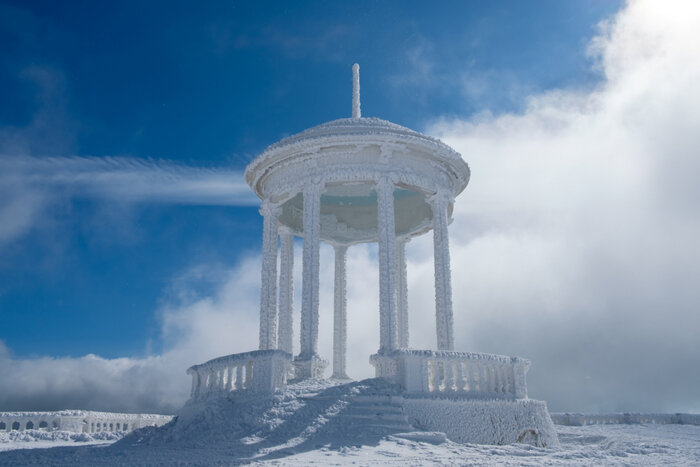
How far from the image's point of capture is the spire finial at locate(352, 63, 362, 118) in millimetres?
29127

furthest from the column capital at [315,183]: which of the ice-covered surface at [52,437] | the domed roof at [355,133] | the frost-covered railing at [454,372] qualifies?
the ice-covered surface at [52,437]

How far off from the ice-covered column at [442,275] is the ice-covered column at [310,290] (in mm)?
5201

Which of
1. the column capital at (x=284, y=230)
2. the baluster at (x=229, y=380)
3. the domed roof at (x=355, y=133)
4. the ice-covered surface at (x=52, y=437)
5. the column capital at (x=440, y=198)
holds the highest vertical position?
the domed roof at (x=355, y=133)

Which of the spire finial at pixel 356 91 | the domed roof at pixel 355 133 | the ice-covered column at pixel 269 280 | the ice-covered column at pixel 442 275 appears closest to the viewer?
the domed roof at pixel 355 133

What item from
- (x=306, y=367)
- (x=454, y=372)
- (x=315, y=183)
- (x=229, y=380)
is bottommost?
(x=229, y=380)

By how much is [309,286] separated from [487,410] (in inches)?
330

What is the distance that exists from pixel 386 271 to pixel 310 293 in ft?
10.3

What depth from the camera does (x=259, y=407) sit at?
16.6m

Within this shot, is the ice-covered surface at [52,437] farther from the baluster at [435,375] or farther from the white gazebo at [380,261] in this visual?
the baluster at [435,375]

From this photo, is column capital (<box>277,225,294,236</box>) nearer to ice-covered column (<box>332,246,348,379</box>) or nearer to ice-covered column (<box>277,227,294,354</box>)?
ice-covered column (<box>277,227,294,354</box>)

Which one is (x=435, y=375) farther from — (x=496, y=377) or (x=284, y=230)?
(x=284, y=230)

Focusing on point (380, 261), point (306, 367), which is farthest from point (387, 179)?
point (306, 367)

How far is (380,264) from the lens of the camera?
23141mm

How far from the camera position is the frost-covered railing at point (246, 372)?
1803cm
